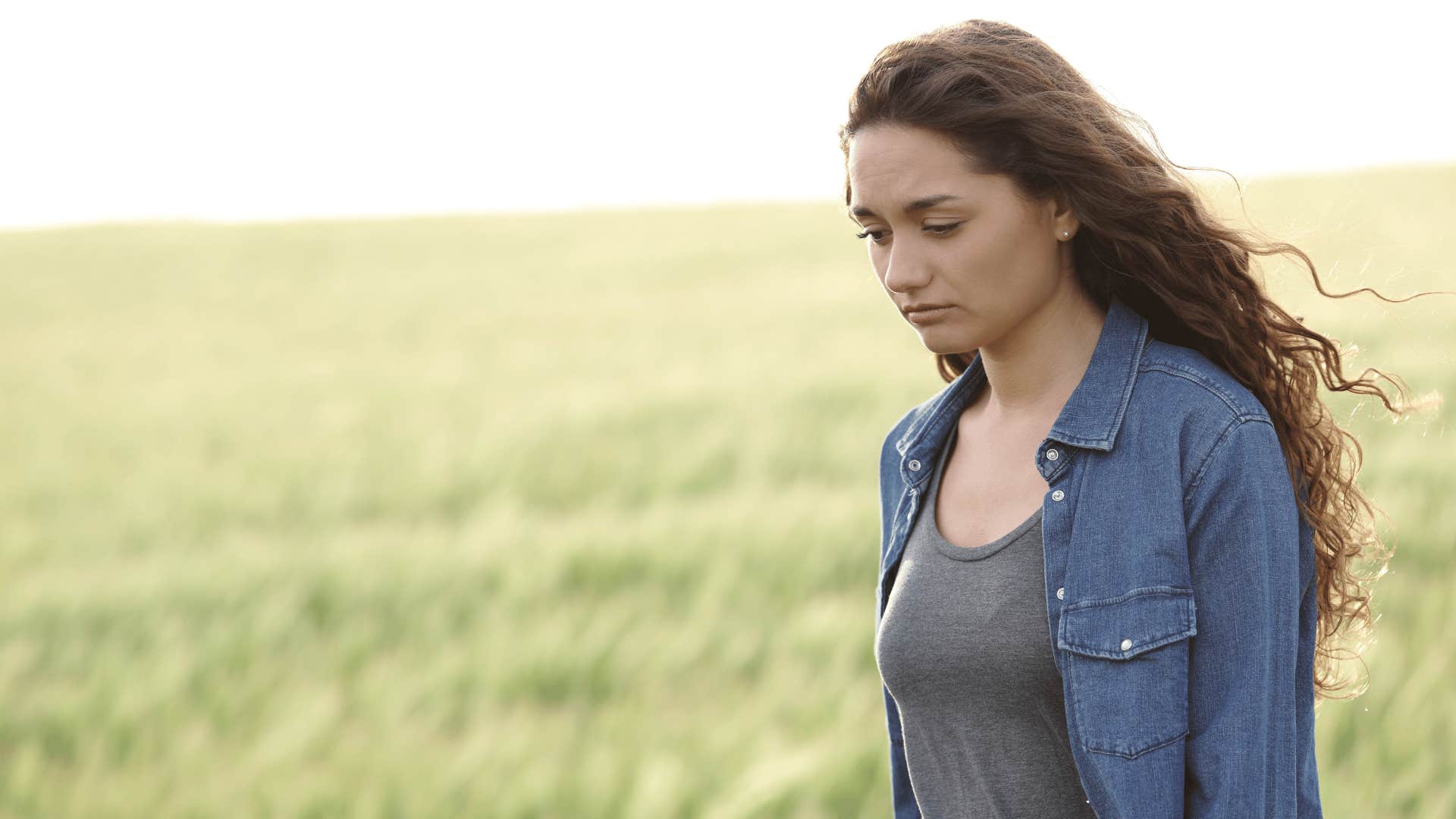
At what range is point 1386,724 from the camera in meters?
3.24

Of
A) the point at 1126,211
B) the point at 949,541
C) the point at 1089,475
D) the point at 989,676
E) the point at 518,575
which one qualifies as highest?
the point at 1126,211

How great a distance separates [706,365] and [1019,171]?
8.65 metres

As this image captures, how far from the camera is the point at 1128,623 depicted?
134cm

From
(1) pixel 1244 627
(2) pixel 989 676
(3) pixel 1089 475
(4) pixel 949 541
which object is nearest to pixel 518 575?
(4) pixel 949 541

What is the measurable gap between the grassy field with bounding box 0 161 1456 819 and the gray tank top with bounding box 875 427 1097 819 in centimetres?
66

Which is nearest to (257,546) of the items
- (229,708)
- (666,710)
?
(229,708)

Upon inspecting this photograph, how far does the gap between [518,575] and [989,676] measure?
141 inches

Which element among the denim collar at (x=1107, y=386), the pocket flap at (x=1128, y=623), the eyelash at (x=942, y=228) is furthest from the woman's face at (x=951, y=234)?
the pocket flap at (x=1128, y=623)

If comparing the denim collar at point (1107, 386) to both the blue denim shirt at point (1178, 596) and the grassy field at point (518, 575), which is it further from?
the grassy field at point (518, 575)

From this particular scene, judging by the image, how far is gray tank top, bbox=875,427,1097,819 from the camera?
4.69ft

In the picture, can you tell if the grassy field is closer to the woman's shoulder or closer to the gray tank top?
the woman's shoulder

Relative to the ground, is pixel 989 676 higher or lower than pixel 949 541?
lower

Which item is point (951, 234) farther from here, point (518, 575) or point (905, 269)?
point (518, 575)

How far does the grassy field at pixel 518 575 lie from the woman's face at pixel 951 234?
1.47ft
